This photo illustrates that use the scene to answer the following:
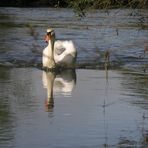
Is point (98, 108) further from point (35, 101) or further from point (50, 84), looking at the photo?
point (50, 84)

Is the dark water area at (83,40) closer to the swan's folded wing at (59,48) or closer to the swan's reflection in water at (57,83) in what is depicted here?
the swan's folded wing at (59,48)

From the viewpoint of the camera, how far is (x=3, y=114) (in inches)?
506

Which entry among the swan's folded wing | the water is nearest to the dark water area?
the water

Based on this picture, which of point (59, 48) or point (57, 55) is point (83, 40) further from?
point (57, 55)

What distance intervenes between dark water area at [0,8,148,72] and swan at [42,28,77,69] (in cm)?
48

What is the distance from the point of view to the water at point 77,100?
431 inches

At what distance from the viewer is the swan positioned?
2120 centimetres

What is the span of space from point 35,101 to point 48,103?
0.39 meters

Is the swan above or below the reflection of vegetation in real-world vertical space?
above

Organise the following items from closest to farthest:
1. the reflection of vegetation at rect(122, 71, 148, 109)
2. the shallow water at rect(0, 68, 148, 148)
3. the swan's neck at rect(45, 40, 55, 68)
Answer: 1. the shallow water at rect(0, 68, 148, 148)
2. the reflection of vegetation at rect(122, 71, 148, 109)
3. the swan's neck at rect(45, 40, 55, 68)

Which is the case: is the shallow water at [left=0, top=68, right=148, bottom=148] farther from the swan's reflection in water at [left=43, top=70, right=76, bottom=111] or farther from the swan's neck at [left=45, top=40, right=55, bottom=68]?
the swan's neck at [left=45, top=40, right=55, bottom=68]

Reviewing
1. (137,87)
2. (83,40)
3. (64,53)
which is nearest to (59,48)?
(64,53)

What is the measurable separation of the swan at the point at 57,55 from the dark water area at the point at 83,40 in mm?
481

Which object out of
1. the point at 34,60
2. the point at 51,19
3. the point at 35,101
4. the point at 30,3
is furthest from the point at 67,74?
the point at 30,3
